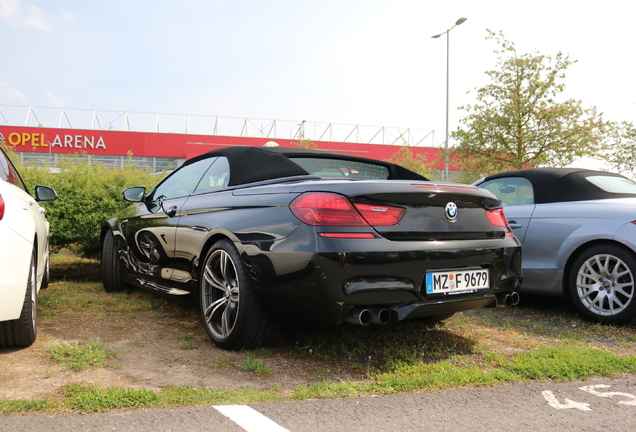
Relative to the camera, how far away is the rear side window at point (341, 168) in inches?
160

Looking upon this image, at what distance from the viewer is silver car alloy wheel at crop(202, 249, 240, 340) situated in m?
3.52

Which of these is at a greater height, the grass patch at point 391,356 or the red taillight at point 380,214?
the red taillight at point 380,214

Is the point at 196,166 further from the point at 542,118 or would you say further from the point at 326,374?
the point at 542,118

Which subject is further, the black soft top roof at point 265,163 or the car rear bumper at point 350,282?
the black soft top roof at point 265,163

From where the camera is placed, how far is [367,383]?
296cm

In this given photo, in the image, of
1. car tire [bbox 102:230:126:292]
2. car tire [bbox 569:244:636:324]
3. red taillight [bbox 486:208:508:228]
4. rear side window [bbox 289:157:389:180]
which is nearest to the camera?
red taillight [bbox 486:208:508:228]

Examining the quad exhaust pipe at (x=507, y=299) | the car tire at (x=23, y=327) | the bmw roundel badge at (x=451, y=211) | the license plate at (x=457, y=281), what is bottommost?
the car tire at (x=23, y=327)

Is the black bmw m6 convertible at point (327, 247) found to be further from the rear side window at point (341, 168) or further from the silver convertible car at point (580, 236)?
the silver convertible car at point (580, 236)

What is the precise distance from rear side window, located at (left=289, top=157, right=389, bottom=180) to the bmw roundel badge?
36.7 inches

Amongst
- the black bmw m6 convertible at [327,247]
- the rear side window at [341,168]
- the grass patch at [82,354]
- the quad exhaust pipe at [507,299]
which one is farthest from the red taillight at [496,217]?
the grass patch at [82,354]

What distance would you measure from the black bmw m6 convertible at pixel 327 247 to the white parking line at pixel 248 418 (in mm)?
712

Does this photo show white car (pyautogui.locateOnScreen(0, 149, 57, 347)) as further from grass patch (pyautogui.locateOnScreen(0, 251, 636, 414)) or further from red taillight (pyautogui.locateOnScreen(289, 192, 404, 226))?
red taillight (pyautogui.locateOnScreen(289, 192, 404, 226))

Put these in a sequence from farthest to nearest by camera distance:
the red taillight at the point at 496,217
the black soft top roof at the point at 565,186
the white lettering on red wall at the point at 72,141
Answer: the white lettering on red wall at the point at 72,141 → the black soft top roof at the point at 565,186 → the red taillight at the point at 496,217

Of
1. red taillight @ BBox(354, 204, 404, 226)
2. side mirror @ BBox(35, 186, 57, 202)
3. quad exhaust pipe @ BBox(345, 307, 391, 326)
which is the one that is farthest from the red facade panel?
quad exhaust pipe @ BBox(345, 307, 391, 326)
